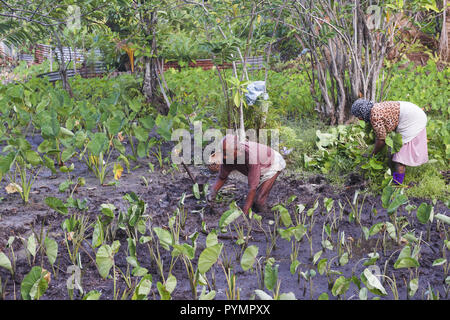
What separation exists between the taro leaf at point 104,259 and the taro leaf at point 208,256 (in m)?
0.47

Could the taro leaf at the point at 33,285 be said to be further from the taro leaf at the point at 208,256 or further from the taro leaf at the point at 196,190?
the taro leaf at the point at 196,190

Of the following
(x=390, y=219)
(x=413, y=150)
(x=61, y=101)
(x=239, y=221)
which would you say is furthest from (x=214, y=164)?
(x=61, y=101)

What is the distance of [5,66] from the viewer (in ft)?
37.6

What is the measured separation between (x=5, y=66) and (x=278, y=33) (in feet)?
26.0

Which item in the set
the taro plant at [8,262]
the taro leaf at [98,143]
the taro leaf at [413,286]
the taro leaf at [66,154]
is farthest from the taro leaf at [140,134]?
the taro leaf at [413,286]

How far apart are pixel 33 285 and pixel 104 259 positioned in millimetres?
360

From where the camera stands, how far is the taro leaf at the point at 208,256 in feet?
7.38

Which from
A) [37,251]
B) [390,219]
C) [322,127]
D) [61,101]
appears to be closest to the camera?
[37,251]

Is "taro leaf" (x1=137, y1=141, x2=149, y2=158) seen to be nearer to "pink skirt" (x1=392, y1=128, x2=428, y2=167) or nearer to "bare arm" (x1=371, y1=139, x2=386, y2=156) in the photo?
"bare arm" (x1=371, y1=139, x2=386, y2=156)

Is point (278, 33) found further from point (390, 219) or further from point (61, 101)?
point (390, 219)

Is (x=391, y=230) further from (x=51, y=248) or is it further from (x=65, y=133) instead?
(x=65, y=133)

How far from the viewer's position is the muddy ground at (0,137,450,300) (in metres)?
2.54
